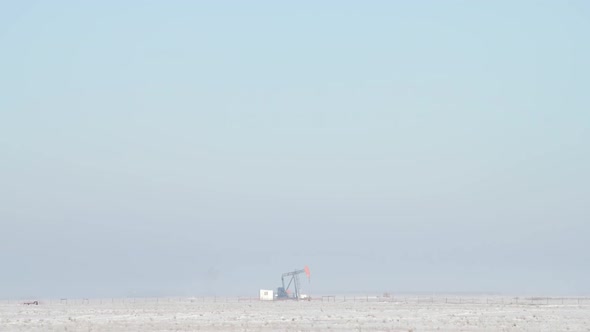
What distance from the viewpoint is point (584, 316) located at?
349 feet

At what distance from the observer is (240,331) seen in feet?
253

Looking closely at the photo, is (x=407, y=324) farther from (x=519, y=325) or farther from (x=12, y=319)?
(x=12, y=319)

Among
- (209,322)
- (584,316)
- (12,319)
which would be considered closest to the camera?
(209,322)

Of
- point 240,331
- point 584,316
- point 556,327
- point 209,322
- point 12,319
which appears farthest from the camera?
point 584,316

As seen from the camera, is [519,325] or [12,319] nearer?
[519,325]

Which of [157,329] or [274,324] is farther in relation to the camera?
[274,324]

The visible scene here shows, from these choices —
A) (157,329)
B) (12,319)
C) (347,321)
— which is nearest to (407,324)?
(347,321)

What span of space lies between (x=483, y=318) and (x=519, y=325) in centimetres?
1284

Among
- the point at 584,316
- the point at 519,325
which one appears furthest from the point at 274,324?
the point at 584,316

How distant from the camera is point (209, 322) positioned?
8981 cm

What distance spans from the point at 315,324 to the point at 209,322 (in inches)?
418

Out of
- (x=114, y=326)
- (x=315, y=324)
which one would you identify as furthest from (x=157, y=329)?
(x=315, y=324)

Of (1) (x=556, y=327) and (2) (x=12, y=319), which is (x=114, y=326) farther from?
(1) (x=556, y=327)

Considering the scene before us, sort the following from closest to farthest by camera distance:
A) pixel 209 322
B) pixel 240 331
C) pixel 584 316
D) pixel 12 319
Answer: pixel 240 331
pixel 209 322
pixel 12 319
pixel 584 316
